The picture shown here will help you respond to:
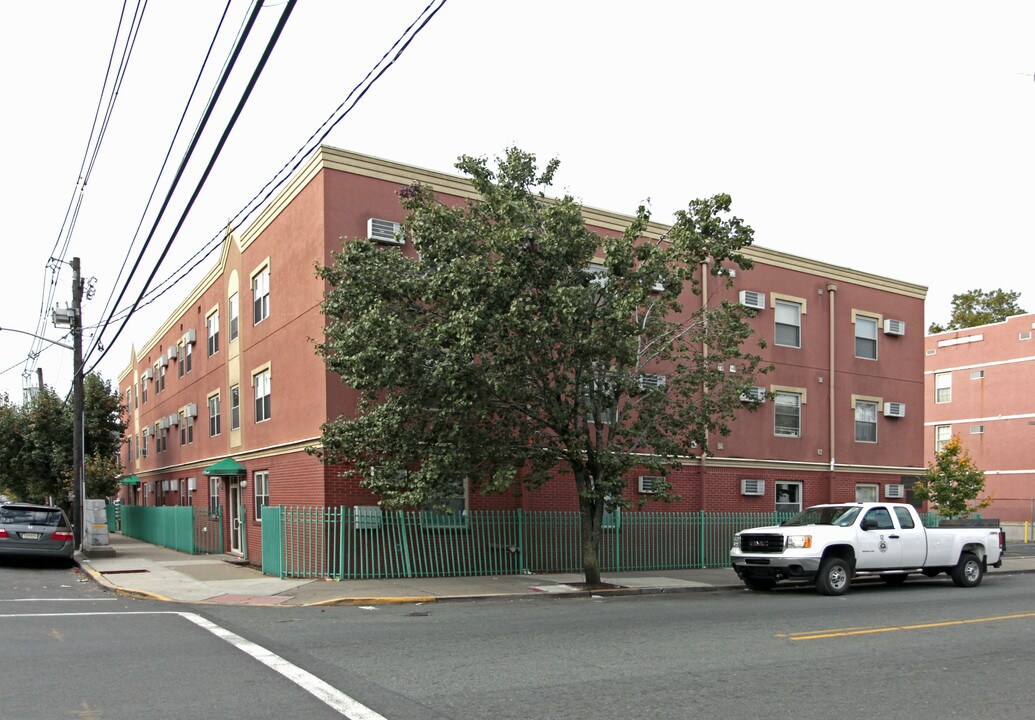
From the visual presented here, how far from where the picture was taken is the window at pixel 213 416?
2762 centimetres

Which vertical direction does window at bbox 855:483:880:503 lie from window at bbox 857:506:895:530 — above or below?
below

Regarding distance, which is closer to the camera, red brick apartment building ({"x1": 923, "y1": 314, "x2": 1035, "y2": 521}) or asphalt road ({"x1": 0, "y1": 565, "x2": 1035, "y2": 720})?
asphalt road ({"x1": 0, "y1": 565, "x2": 1035, "y2": 720})

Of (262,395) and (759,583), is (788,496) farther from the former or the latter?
(262,395)

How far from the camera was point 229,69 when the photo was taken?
884 cm

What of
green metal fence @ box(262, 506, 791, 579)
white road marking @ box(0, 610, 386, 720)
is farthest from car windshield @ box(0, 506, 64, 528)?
white road marking @ box(0, 610, 386, 720)

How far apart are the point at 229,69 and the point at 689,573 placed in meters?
15.4

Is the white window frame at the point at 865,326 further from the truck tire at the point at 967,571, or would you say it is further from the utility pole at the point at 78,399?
the utility pole at the point at 78,399

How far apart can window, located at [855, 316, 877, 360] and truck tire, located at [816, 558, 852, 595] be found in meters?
11.8

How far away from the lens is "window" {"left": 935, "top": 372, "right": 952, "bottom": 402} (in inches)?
1966

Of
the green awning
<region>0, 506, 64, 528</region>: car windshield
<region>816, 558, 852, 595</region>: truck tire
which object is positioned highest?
the green awning

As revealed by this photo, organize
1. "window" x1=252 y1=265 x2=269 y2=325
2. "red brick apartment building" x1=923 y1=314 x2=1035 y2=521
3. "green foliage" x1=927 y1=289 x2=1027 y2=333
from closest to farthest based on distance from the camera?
"window" x1=252 y1=265 x2=269 y2=325, "red brick apartment building" x1=923 y1=314 x2=1035 y2=521, "green foliage" x1=927 y1=289 x2=1027 y2=333

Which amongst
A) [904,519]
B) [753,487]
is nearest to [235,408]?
[753,487]

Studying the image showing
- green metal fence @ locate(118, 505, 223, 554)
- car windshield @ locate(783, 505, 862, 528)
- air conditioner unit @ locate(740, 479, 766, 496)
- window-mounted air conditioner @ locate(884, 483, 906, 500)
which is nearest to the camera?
car windshield @ locate(783, 505, 862, 528)

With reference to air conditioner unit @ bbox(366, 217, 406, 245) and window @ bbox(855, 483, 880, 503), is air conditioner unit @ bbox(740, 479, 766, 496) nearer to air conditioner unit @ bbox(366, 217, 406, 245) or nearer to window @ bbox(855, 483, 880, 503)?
window @ bbox(855, 483, 880, 503)
